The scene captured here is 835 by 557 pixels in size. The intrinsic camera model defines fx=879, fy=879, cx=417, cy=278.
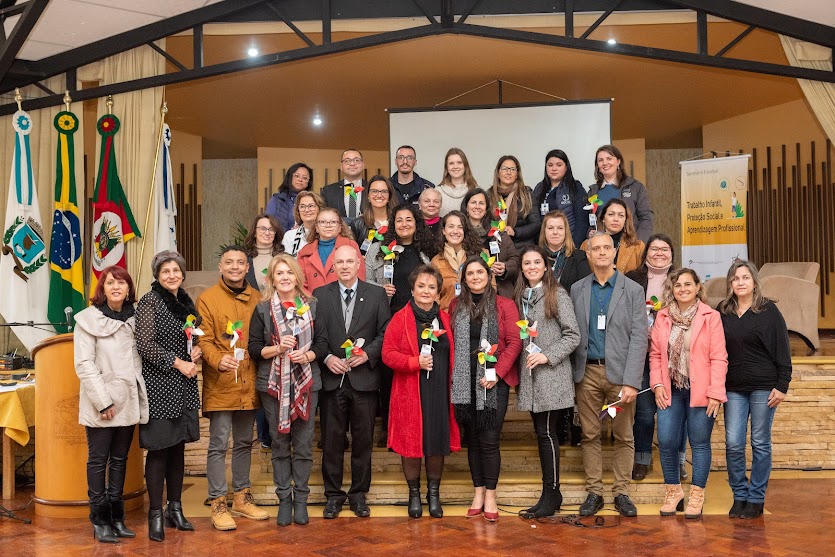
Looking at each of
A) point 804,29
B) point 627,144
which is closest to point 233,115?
point 627,144

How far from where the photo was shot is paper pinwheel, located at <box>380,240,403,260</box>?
5715 millimetres

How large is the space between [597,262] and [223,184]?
10.0 metres

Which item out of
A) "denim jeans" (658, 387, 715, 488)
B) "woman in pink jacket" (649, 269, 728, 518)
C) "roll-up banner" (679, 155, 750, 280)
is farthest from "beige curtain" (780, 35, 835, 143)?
"denim jeans" (658, 387, 715, 488)

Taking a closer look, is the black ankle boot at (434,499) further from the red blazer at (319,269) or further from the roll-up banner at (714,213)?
the roll-up banner at (714,213)

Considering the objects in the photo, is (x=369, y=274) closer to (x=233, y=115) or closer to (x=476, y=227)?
(x=476, y=227)

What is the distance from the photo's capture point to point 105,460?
16.3 feet

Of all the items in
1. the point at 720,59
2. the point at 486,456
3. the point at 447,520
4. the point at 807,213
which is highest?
the point at 720,59

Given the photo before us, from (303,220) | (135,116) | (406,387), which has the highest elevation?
(135,116)

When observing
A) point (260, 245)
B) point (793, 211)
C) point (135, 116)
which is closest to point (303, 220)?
point (260, 245)

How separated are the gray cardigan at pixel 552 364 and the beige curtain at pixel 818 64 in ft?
15.0

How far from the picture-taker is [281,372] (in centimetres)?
519

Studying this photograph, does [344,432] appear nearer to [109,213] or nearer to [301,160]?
[109,213]

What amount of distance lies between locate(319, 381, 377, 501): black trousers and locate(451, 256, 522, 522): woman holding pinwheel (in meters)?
0.57

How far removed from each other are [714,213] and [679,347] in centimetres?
564
